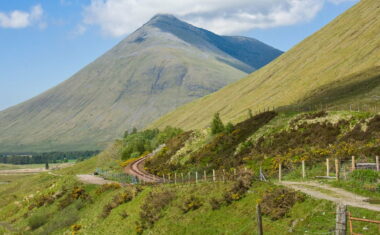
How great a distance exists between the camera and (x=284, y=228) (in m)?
27.6

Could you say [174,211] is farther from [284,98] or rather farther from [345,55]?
[345,55]

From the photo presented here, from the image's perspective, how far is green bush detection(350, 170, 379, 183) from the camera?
113ft

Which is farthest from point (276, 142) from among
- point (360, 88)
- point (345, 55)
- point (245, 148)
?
point (345, 55)

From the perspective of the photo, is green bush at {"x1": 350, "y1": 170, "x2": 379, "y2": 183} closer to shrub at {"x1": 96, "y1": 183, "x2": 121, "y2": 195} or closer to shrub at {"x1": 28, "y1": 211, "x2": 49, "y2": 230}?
shrub at {"x1": 96, "y1": 183, "x2": 121, "y2": 195}

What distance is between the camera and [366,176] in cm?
3491

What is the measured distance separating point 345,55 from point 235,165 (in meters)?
125

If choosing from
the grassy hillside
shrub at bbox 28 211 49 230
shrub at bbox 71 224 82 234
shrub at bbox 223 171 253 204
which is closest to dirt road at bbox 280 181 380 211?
the grassy hillside

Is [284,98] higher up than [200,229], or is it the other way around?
[284,98]

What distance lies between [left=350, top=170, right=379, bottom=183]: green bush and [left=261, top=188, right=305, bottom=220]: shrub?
6600 millimetres

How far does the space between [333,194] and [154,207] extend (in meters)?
16.0

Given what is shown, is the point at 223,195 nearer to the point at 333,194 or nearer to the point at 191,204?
the point at 191,204

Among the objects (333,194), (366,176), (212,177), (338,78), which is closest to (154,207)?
(212,177)

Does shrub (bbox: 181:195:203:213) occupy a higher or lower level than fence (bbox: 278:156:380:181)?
lower

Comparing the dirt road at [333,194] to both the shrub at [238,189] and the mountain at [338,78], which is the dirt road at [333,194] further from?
the mountain at [338,78]
